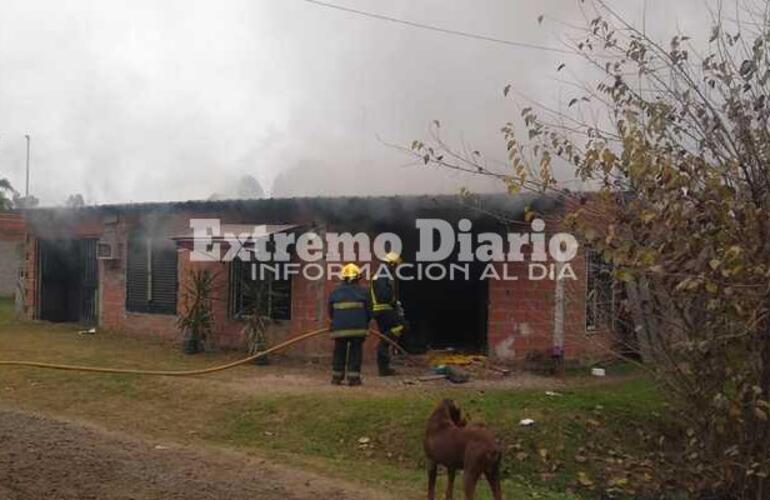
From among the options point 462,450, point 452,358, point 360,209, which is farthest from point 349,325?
point 462,450

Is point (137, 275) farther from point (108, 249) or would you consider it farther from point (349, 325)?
point (349, 325)

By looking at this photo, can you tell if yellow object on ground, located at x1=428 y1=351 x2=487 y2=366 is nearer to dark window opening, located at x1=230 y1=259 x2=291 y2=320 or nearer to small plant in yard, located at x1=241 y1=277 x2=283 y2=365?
dark window opening, located at x1=230 y1=259 x2=291 y2=320

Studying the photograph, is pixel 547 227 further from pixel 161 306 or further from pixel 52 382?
pixel 161 306

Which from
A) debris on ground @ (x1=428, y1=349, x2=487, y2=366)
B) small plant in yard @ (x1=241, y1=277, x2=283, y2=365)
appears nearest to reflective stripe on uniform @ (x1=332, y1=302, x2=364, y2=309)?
debris on ground @ (x1=428, y1=349, x2=487, y2=366)

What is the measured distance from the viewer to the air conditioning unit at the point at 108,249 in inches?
578

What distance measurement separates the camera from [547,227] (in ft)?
30.1

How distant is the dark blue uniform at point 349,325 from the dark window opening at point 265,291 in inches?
93.5

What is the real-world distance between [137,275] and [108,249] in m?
0.90

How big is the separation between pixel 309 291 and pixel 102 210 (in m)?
5.60

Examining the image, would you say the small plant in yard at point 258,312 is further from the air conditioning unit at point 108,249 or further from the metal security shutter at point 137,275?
the air conditioning unit at point 108,249

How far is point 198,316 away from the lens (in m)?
12.2

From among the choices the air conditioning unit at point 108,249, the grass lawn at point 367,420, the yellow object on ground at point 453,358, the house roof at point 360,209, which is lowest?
the grass lawn at point 367,420

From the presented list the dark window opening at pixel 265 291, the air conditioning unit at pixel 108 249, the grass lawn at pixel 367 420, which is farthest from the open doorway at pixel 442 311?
the air conditioning unit at pixel 108 249

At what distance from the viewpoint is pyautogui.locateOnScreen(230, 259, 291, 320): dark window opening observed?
11.7 m
